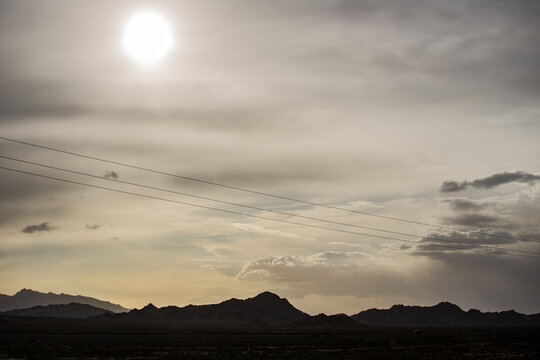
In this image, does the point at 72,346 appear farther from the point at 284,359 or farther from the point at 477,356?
the point at 477,356

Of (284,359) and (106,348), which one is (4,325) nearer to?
(106,348)

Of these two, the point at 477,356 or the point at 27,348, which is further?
the point at 477,356

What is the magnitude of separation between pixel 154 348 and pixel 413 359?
38075 mm

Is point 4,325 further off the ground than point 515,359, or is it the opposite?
point 4,325

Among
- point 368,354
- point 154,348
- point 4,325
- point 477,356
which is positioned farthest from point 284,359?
point 4,325

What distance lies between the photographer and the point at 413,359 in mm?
78188

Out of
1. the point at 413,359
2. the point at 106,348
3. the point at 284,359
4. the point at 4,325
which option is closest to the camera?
the point at 284,359

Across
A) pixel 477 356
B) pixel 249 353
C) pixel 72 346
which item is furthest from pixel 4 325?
pixel 477 356

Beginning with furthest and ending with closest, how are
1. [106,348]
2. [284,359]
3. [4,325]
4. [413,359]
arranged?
[4,325] < [106,348] < [413,359] < [284,359]

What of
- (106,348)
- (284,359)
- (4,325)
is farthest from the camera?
(4,325)

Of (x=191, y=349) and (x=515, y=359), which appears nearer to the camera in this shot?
(x=515, y=359)

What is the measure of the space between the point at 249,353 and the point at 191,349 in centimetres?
1207

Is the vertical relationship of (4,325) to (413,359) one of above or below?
above

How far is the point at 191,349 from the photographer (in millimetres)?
88312
